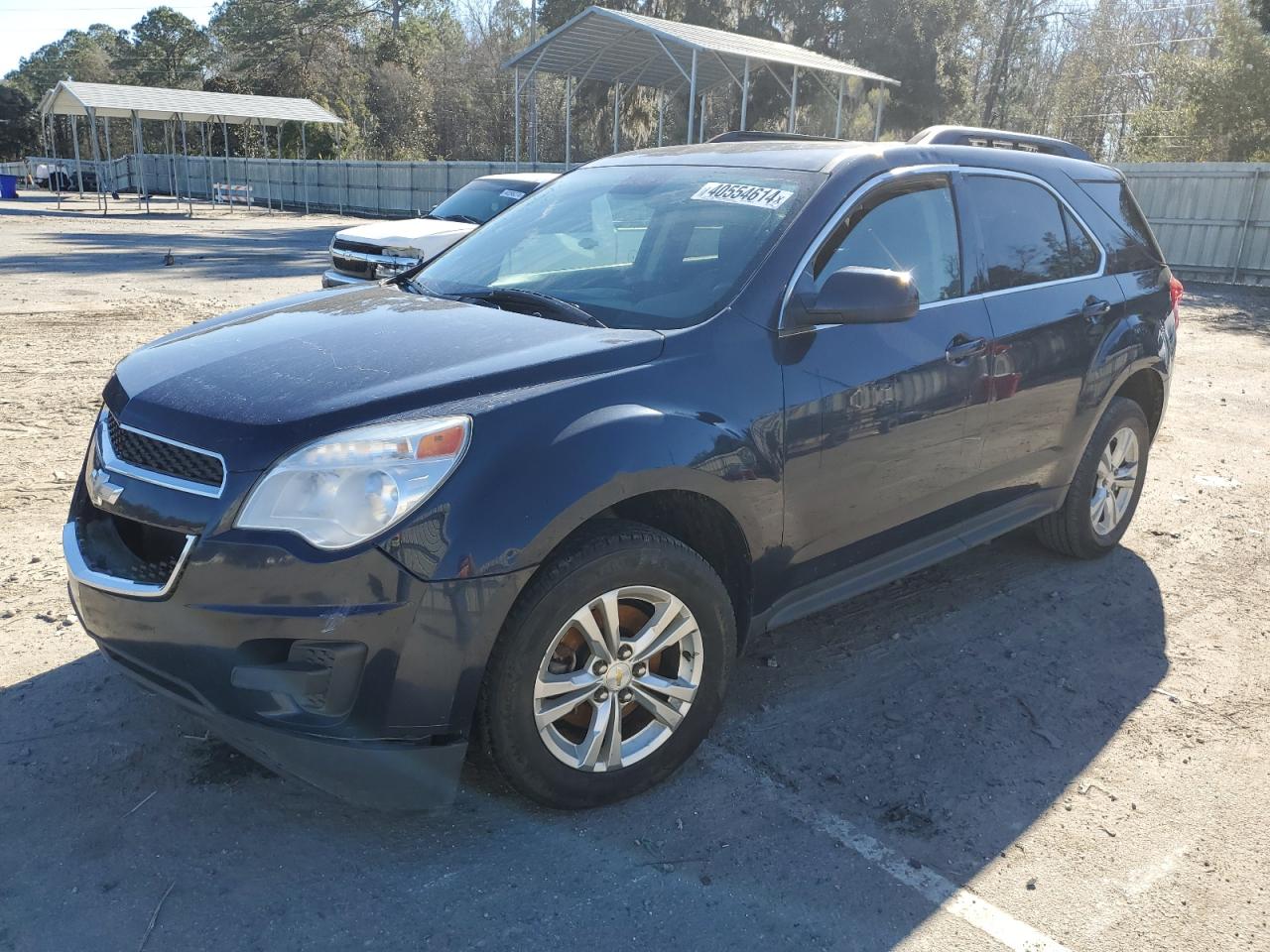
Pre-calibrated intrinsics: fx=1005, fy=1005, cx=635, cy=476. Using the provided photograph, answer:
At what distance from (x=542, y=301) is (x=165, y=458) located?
1.30m

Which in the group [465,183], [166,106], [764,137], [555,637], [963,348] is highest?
[166,106]

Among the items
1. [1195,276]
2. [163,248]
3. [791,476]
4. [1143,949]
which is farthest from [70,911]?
[1195,276]

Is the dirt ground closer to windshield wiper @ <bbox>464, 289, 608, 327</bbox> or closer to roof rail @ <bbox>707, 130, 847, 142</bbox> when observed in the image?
windshield wiper @ <bbox>464, 289, 608, 327</bbox>

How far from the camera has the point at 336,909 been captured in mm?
2510

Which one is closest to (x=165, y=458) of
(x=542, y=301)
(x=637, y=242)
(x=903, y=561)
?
(x=542, y=301)

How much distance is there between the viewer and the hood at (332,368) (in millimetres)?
2539

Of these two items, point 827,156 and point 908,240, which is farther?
point 908,240

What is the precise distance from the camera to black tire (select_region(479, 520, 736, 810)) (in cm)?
262

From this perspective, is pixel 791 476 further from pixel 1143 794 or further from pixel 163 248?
pixel 163 248

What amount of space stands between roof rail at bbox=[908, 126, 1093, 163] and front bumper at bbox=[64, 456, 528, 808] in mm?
2724

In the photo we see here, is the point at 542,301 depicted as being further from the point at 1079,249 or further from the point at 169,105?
the point at 169,105

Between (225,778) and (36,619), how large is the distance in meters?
1.51

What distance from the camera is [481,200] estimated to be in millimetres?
12562

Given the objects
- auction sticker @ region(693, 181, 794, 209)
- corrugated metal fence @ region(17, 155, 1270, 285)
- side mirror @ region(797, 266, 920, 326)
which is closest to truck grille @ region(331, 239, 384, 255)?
auction sticker @ region(693, 181, 794, 209)
